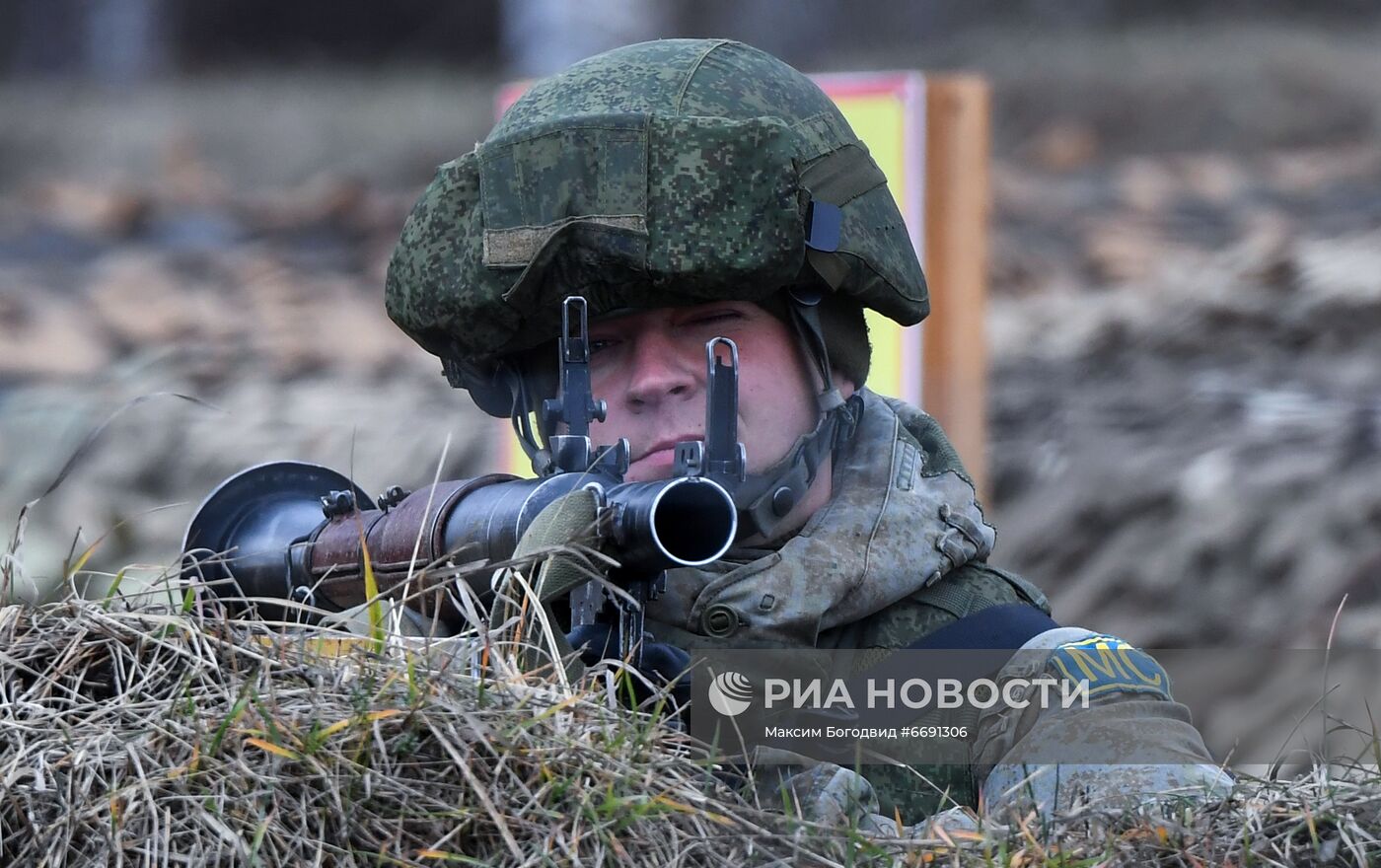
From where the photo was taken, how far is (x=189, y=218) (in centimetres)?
977

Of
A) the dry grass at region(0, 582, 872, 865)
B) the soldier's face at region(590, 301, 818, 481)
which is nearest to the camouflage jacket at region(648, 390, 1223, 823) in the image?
the soldier's face at region(590, 301, 818, 481)

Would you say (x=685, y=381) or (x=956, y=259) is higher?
(x=685, y=381)

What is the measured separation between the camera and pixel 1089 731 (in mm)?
2520

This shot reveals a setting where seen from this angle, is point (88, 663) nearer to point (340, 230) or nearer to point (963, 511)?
point (963, 511)

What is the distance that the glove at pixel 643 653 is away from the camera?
8.00ft

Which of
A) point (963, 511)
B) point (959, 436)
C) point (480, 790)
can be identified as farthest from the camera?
point (959, 436)

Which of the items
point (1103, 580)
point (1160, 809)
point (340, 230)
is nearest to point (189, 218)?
point (340, 230)

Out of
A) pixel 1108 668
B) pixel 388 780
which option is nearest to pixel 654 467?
pixel 1108 668

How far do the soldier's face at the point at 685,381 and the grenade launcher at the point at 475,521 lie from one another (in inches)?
1.7

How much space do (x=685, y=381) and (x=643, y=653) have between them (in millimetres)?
445

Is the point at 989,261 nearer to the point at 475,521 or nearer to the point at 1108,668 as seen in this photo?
the point at 1108,668

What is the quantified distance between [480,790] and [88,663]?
42 centimetres

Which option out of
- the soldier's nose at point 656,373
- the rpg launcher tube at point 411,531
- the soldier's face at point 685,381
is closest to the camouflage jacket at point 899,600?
the soldier's face at point 685,381

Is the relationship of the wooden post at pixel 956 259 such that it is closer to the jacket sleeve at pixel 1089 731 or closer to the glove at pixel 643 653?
the jacket sleeve at pixel 1089 731
